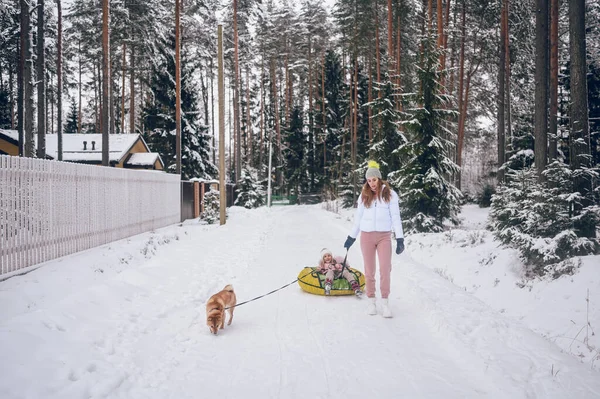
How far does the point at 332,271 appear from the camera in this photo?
6.36 metres

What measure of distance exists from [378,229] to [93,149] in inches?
1144

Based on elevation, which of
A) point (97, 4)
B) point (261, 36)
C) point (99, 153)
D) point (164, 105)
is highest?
point (261, 36)

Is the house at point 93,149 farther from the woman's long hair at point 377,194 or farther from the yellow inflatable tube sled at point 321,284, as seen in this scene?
the woman's long hair at point 377,194

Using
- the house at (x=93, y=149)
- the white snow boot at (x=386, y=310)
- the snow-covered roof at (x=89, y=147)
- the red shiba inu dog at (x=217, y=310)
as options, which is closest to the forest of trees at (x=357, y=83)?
the house at (x=93, y=149)

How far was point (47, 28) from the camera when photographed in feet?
79.3

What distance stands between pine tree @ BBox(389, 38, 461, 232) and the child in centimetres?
752

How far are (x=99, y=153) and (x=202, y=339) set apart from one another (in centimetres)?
2799

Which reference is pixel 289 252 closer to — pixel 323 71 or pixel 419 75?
pixel 419 75

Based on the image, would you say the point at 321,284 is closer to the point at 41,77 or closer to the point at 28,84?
the point at 28,84

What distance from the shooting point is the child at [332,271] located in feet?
20.5

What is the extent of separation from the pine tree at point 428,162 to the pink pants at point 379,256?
8.37 m

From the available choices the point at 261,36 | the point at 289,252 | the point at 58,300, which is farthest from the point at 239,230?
the point at 261,36

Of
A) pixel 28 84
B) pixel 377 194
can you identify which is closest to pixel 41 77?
pixel 28 84

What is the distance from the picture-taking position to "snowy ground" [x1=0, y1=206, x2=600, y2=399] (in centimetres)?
332
